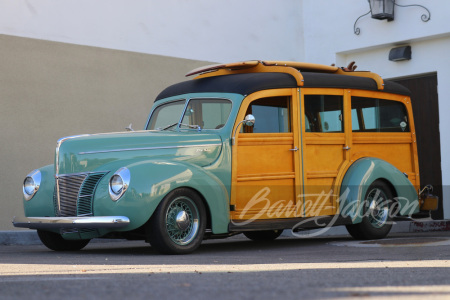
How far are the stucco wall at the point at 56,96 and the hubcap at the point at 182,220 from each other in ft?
14.8

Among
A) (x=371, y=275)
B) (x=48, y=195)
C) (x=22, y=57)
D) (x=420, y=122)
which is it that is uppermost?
(x=22, y=57)

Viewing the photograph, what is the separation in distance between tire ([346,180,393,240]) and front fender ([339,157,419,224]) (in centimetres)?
12

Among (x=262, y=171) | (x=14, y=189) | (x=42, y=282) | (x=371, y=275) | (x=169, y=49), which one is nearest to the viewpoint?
(x=42, y=282)

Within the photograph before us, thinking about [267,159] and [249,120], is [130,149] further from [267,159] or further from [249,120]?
[267,159]

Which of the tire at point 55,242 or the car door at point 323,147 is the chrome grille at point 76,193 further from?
the car door at point 323,147

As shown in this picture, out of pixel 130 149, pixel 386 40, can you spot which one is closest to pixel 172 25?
pixel 386 40

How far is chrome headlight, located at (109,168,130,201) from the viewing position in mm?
7582

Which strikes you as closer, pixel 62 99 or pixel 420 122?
pixel 62 99

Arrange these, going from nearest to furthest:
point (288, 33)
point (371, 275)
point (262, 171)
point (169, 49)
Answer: point (371, 275) < point (262, 171) < point (169, 49) < point (288, 33)

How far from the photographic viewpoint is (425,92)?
14.2m

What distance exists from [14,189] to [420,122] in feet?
23.7

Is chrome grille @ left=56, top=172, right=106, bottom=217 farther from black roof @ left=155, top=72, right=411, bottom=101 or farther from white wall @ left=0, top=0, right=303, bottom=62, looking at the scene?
white wall @ left=0, top=0, right=303, bottom=62

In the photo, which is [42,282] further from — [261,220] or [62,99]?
[62,99]

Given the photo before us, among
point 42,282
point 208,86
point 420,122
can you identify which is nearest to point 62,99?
point 208,86
